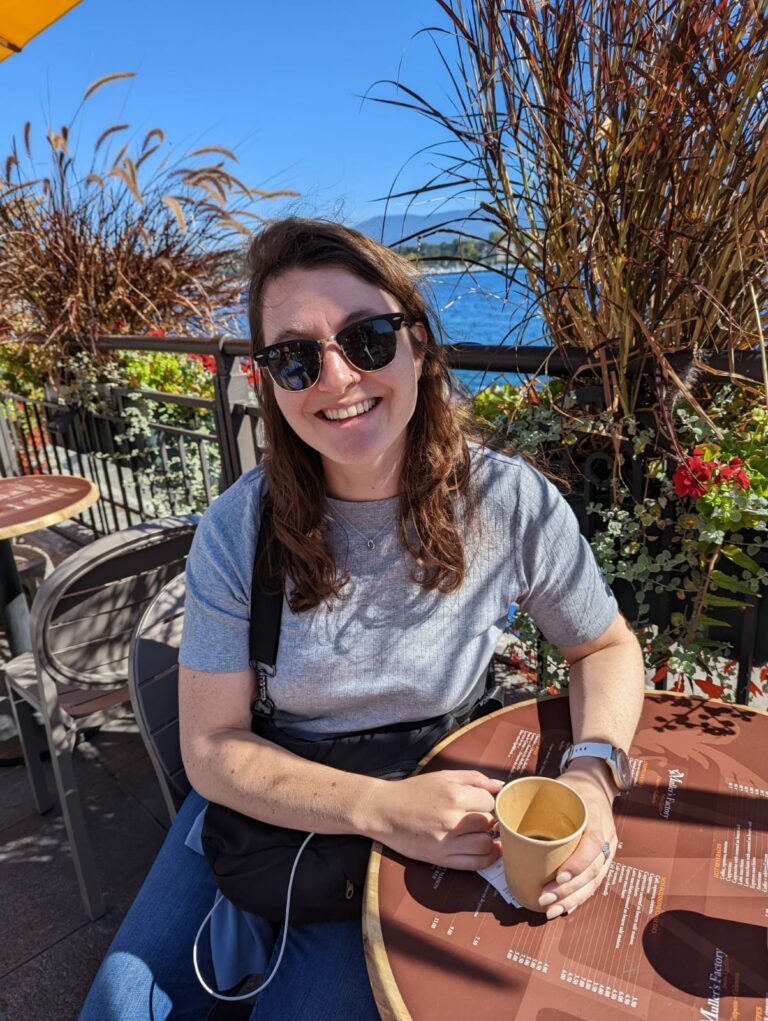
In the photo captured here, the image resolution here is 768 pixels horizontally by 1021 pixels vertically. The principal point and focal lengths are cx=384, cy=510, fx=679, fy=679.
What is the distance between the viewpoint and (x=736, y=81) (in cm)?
146

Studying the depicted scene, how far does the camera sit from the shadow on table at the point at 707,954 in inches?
32.2

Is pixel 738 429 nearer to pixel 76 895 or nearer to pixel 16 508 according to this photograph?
pixel 76 895

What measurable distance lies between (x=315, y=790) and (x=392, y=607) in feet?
1.21

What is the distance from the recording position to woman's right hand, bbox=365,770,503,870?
1.03 metres

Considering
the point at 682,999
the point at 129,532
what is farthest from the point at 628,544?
the point at 129,532

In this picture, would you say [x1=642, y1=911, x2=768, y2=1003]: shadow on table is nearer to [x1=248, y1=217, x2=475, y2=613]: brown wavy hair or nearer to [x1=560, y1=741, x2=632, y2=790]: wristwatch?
[x1=560, y1=741, x2=632, y2=790]: wristwatch

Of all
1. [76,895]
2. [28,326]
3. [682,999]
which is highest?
[28,326]

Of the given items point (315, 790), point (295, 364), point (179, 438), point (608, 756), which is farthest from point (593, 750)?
point (179, 438)

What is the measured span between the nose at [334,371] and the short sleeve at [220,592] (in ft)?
1.06

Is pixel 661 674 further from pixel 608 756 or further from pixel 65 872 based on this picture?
pixel 65 872

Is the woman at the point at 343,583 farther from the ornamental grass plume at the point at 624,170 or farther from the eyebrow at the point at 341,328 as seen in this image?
the ornamental grass plume at the point at 624,170

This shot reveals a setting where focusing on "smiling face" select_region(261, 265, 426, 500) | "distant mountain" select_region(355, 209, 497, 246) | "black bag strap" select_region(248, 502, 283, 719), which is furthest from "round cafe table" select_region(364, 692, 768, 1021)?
"distant mountain" select_region(355, 209, 497, 246)

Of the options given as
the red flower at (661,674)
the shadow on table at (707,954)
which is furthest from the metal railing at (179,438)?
the shadow on table at (707,954)

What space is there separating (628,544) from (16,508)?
245 centimetres
